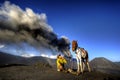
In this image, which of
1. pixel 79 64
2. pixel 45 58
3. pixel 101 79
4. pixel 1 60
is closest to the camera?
pixel 101 79

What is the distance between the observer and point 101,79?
13266 mm

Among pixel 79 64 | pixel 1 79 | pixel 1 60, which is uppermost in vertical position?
pixel 1 60

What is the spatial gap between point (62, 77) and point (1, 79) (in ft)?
14.1

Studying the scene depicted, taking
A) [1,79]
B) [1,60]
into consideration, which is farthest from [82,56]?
[1,60]

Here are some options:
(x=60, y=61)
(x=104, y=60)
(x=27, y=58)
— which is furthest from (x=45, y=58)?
(x=60, y=61)

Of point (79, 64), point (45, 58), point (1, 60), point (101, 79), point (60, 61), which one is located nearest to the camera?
point (101, 79)

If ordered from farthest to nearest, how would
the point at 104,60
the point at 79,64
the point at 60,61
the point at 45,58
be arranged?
the point at 45,58 < the point at 104,60 < the point at 60,61 < the point at 79,64

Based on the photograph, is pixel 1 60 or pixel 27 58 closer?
pixel 1 60

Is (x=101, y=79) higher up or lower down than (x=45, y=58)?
lower down

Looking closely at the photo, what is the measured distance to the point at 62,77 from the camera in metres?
13.9

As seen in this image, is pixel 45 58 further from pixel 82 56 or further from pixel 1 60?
pixel 82 56

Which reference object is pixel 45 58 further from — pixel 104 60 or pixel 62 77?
pixel 62 77

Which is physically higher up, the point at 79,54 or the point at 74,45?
the point at 74,45

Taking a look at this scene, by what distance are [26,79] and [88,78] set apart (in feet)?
14.4
